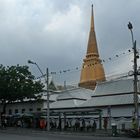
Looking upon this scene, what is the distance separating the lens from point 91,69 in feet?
275

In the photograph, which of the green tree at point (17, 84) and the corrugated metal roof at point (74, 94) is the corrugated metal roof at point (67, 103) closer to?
the corrugated metal roof at point (74, 94)

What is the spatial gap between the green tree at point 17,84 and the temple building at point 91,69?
13428 millimetres

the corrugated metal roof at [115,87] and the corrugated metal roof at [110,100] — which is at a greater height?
the corrugated metal roof at [115,87]

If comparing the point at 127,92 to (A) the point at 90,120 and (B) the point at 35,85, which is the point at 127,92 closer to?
(A) the point at 90,120

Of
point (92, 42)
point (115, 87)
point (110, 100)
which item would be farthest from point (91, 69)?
point (110, 100)

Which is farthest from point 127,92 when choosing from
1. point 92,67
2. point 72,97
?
point 92,67

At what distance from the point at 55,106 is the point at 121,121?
68.4 feet

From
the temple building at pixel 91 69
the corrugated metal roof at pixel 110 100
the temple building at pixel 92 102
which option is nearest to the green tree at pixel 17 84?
the temple building at pixel 92 102

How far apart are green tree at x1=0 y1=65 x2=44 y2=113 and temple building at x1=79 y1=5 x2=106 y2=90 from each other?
44.1 feet

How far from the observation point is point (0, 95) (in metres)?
69.0

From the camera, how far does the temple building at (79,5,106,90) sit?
3290 inches

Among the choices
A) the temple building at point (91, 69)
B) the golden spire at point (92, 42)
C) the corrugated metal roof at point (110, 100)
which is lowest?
the corrugated metal roof at point (110, 100)

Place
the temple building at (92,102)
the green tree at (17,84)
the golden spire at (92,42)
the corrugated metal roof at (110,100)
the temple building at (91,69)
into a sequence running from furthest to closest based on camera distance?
the golden spire at (92,42) → the temple building at (91,69) → the green tree at (17,84) → the corrugated metal roof at (110,100) → the temple building at (92,102)

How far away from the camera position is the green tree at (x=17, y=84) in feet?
224
